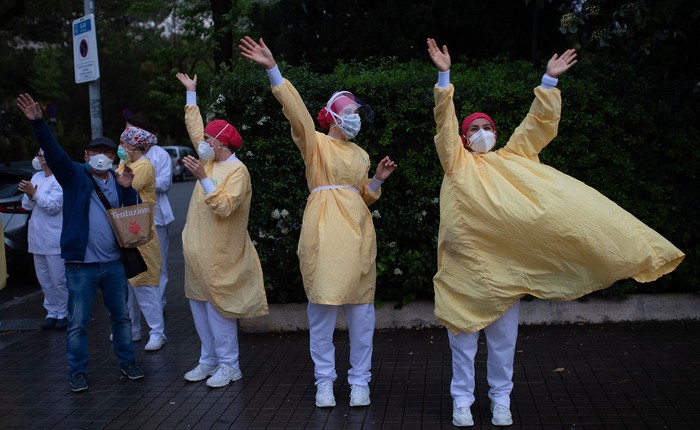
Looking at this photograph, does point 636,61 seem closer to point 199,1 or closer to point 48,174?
point 48,174

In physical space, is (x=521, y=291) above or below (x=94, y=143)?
below

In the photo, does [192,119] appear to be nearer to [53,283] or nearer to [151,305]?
[151,305]

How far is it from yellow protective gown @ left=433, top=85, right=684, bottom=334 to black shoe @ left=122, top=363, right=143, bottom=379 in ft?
8.50

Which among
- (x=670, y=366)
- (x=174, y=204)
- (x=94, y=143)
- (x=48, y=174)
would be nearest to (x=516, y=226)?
(x=670, y=366)

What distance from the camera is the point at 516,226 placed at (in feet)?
15.3

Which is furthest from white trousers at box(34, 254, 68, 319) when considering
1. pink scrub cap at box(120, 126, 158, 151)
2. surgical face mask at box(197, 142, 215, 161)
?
surgical face mask at box(197, 142, 215, 161)

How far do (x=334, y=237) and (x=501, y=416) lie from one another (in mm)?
1543

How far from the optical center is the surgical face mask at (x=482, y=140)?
493 cm

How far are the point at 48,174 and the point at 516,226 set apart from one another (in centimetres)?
527

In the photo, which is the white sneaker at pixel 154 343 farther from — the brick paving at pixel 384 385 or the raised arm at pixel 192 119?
the raised arm at pixel 192 119

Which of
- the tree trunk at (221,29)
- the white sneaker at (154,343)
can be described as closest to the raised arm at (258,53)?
the white sneaker at (154,343)

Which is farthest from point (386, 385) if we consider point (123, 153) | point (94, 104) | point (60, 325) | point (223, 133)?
point (94, 104)

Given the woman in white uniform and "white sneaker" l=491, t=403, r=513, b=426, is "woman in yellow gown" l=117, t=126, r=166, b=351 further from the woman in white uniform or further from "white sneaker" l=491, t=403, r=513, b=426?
"white sneaker" l=491, t=403, r=513, b=426

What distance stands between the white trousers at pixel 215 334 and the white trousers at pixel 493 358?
5.86ft
